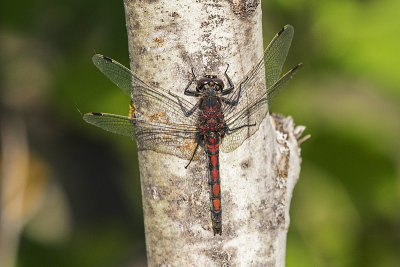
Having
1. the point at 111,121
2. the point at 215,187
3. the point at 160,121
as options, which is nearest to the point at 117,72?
the point at 111,121

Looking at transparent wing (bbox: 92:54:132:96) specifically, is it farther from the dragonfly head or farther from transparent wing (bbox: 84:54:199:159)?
the dragonfly head

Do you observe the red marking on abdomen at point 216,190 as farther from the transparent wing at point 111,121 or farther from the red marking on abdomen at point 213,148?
the transparent wing at point 111,121

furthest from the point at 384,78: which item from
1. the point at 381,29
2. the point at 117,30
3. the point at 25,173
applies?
the point at 25,173

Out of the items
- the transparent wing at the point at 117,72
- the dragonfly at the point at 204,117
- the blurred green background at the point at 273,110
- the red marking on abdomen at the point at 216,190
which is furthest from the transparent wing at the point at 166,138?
the blurred green background at the point at 273,110

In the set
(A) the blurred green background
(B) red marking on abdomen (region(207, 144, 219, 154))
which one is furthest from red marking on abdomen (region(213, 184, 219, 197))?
(A) the blurred green background

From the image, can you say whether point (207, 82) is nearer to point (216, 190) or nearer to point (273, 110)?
point (216, 190)

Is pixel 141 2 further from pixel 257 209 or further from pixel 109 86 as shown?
pixel 109 86
